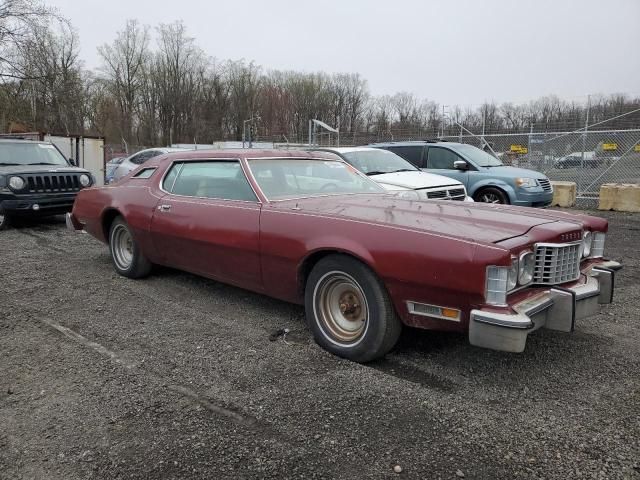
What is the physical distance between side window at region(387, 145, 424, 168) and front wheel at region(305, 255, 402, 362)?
7274 mm

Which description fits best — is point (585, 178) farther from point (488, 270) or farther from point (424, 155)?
point (488, 270)

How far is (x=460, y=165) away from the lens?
9.73 metres

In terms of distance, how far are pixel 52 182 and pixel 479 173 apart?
26.4ft

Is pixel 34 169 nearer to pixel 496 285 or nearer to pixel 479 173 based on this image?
pixel 479 173

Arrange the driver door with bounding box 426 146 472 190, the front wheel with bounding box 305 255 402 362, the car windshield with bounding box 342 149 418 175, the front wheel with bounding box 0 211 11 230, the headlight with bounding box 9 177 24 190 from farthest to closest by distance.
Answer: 1. the driver door with bounding box 426 146 472 190
2. the front wheel with bounding box 0 211 11 230
3. the headlight with bounding box 9 177 24 190
4. the car windshield with bounding box 342 149 418 175
5. the front wheel with bounding box 305 255 402 362

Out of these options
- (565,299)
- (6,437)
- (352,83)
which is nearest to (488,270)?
(565,299)

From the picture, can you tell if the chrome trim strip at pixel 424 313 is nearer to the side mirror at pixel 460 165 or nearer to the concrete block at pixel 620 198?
the side mirror at pixel 460 165

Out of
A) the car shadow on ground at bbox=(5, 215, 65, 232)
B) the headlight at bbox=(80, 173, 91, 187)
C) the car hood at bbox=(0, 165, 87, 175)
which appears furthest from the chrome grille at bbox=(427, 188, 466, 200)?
Result: the car shadow on ground at bbox=(5, 215, 65, 232)

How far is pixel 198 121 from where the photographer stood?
57.2 metres

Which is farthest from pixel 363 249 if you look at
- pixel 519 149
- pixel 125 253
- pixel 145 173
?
pixel 519 149

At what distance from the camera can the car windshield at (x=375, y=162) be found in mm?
8352

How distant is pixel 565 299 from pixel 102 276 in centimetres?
484

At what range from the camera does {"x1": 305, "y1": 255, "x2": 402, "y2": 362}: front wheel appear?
3.19 metres

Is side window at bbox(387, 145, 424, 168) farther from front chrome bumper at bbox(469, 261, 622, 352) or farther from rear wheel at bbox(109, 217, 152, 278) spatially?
front chrome bumper at bbox(469, 261, 622, 352)
